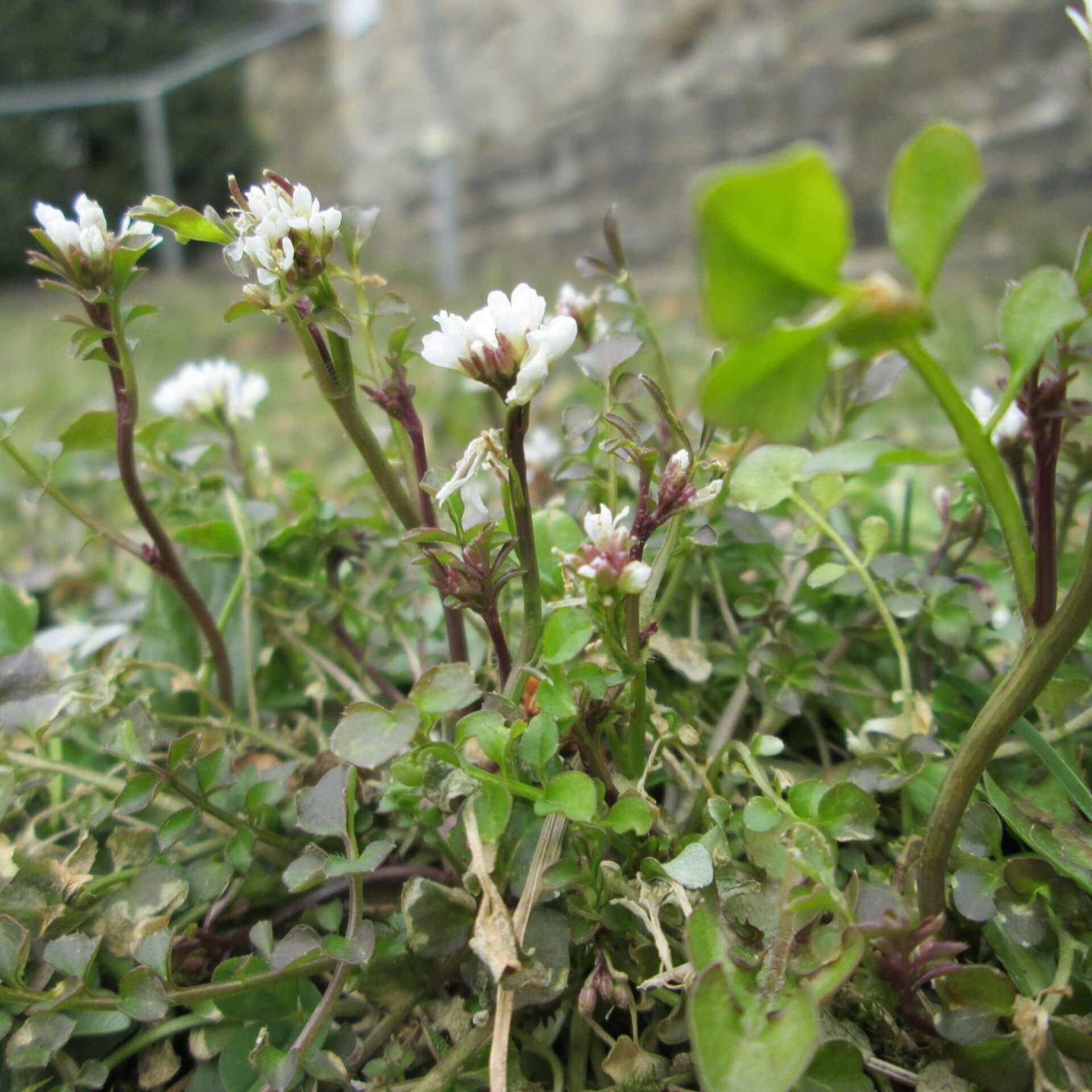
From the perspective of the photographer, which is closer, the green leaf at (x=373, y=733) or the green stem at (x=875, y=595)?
the green leaf at (x=373, y=733)

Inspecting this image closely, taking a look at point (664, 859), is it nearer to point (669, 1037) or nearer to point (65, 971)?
point (669, 1037)

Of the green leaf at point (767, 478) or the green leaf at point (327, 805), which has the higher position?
the green leaf at point (767, 478)

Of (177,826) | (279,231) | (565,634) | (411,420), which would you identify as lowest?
(177,826)

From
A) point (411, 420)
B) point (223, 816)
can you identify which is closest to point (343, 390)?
point (411, 420)

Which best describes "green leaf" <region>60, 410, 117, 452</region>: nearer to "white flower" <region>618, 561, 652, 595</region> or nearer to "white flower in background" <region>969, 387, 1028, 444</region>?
"white flower" <region>618, 561, 652, 595</region>

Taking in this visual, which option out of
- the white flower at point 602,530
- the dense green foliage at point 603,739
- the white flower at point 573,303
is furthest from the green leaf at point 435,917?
the white flower at point 573,303

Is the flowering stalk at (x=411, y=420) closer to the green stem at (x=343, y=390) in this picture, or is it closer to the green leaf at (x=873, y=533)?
the green stem at (x=343, y=390)

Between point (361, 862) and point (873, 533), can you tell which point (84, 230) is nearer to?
point (361, 862)
